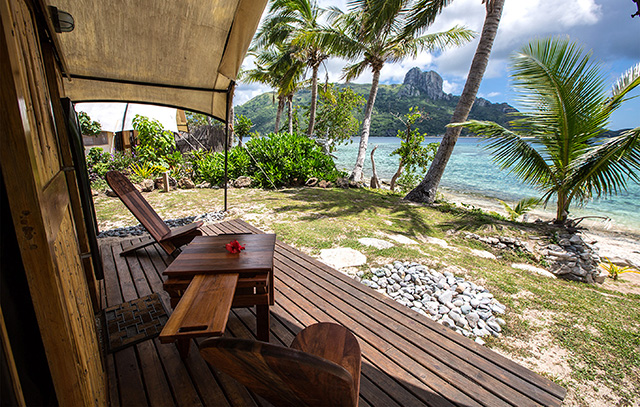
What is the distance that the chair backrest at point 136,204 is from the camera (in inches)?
136

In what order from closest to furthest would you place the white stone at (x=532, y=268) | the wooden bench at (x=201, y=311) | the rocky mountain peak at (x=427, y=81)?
1. the wooden bench at (x=201, y=311)
2. the white stone at (x=532, y=268)
3. the rocky mountain peak at (x=427, y=81)

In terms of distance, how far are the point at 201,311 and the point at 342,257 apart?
2784 mm

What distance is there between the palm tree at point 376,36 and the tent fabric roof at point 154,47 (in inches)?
277

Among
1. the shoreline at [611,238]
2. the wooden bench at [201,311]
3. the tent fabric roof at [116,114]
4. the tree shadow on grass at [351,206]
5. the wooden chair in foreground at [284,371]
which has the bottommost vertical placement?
the shoreline at [611,238]

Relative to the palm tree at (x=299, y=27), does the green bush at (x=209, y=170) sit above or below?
below

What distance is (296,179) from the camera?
9922mm

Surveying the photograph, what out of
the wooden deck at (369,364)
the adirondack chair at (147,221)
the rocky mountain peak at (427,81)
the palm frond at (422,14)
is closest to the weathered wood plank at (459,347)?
the wooden deck at (369,364)

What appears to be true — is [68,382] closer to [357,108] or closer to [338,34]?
[338,34]

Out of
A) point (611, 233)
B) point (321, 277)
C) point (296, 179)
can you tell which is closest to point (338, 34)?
point (296, 179)

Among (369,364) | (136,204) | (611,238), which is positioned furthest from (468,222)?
(611,238)

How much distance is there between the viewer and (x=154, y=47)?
10.9 ft

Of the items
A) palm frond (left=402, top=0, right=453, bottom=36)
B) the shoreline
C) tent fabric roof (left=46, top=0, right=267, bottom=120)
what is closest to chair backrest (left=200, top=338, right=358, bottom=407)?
tent fabric roof (left=46, top=0, right=267, bottom=120)

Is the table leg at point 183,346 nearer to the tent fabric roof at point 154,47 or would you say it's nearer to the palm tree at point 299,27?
the tent fabric roof at point 154,47

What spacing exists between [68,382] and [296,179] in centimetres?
914
